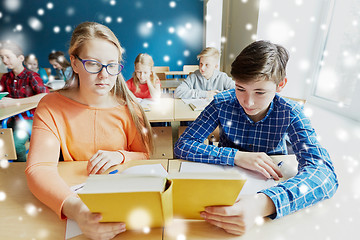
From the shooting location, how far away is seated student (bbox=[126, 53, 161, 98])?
253cm

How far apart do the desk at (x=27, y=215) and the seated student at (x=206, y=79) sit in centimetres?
168

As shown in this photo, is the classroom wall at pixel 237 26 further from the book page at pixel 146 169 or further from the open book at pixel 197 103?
the book page at pixel 146 169

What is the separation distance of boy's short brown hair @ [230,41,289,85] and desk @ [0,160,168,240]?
0.63 m

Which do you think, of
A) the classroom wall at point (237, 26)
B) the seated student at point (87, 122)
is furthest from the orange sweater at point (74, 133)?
the classroom wall at point (237, 26)

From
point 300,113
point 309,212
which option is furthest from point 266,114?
point 309,212

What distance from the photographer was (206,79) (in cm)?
263

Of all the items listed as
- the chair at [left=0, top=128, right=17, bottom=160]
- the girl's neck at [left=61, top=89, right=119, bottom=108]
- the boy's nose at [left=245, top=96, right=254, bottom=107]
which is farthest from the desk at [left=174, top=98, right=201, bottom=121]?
the chair at [left=0, top=128, right=17, bottom=160]

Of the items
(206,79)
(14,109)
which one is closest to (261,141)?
(206,79)

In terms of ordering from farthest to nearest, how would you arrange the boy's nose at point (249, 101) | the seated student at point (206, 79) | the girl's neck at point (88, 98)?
the seated student at point (206, 79) → the girl's neck at point (88, 98) → the boy's nose at point (249, 101)

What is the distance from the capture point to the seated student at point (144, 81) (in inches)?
99.5

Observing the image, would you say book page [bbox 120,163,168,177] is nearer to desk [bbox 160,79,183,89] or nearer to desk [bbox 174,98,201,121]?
desk [bbox 174,98,201,121]

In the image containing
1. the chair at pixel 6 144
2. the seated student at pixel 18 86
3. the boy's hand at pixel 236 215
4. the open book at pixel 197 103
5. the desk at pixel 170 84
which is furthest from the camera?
the desk at pixel 170 84

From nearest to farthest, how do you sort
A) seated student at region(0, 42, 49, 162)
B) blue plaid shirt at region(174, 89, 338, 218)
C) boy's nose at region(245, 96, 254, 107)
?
blue plaid shirt at region(174, 89, 338, 218) < boy's nose at region(245, 96, 254, 107) < seated student at region(0, 42, 49, 162)

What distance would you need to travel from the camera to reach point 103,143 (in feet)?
3.52
